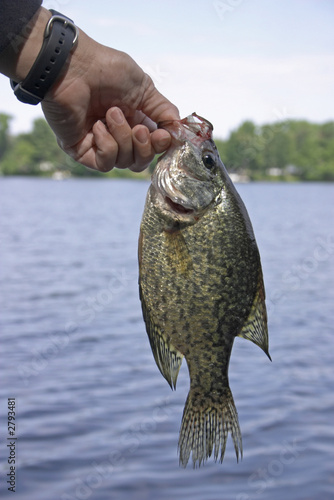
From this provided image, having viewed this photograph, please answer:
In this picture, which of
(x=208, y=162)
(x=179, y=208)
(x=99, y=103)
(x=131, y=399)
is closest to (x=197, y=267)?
(x=179, y=208)

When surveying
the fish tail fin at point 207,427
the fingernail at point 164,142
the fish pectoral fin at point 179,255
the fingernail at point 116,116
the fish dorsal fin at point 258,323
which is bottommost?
the fish tail fin at point 207,427

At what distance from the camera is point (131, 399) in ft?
36.1

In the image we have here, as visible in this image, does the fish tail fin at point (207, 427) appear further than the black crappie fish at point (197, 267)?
Yes

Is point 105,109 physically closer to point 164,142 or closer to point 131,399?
point 164,142

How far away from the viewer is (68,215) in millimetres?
50219

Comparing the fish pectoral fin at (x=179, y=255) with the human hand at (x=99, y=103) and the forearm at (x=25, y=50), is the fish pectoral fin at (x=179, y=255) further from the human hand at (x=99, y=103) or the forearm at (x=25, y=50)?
the forearm at (x=25, y=50)

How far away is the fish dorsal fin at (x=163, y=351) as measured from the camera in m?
3.01

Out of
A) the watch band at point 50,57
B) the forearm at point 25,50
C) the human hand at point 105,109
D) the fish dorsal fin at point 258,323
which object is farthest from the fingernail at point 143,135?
the fish dorsal fin at point 258,323

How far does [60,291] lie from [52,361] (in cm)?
729

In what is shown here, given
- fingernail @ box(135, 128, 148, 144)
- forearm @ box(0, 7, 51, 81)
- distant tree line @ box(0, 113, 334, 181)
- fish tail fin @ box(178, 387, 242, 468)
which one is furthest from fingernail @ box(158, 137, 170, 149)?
distant tree line @ box(0, 113, 334, 181)

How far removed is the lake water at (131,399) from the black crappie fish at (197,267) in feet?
18.1

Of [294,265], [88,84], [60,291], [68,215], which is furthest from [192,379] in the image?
[68,215]

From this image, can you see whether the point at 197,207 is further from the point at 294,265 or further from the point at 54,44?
the point at 294,265

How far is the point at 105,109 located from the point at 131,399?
26.7ft
